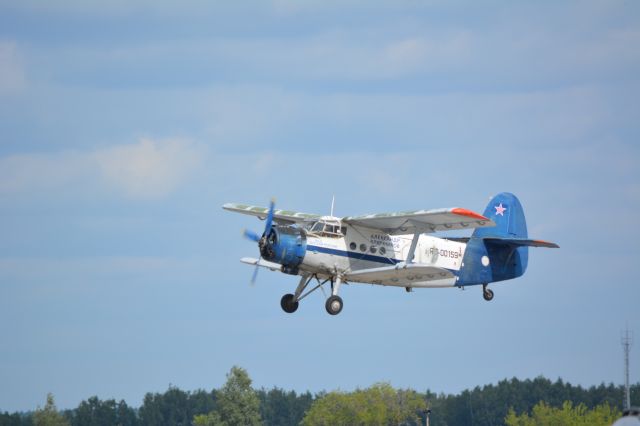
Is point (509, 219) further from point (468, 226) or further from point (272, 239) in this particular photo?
point (272, 239)

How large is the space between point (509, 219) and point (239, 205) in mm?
9142

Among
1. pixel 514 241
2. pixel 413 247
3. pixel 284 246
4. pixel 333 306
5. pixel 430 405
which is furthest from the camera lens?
pixel 430 405

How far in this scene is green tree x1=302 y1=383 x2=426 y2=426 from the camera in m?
73.4

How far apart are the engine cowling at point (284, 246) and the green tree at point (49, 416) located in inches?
1593

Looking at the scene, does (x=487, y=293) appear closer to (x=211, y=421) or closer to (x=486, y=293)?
(x=486, y=293)

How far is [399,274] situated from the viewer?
3866 cm

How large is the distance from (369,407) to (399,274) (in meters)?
36.6

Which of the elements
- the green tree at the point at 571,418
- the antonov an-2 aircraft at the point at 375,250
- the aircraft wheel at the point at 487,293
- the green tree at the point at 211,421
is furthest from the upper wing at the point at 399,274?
the green tree at the point at 211,421

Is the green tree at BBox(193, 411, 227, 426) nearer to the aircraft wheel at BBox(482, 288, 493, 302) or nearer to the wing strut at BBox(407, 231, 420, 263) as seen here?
the aircraft wheel at BBox(482, 288, 493, 302)

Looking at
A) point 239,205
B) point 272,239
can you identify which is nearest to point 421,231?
point 272,239

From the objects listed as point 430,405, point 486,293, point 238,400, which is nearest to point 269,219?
point 486,293

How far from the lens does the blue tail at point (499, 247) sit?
4234 centimetres

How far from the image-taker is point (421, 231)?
39.3 meters

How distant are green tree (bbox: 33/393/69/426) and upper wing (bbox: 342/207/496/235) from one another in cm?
4045
